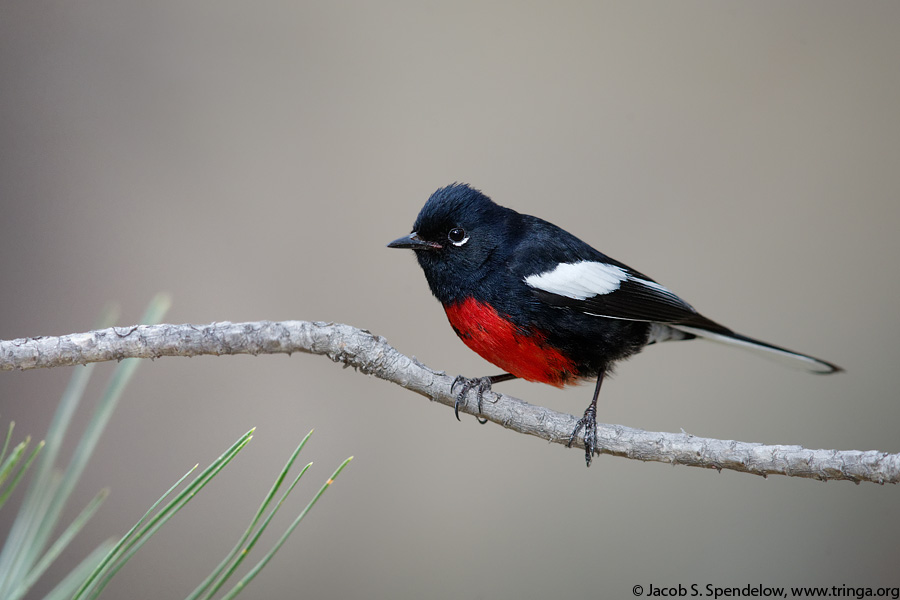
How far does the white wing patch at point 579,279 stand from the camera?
1.61m

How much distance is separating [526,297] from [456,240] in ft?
0.70

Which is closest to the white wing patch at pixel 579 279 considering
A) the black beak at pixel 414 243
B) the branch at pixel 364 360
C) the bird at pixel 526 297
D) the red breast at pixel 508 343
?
the bird at pixel 526 297

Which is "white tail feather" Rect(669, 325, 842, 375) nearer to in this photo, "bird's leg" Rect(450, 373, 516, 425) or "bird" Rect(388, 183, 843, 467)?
"bird" Rect(388, 183, 843, 467)

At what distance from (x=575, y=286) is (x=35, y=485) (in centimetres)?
114

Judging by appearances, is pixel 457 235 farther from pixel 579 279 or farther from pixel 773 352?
pixel 773 352

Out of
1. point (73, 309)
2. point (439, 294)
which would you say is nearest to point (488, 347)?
point (439, 294)

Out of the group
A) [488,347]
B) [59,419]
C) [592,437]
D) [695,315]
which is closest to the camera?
[59,419]

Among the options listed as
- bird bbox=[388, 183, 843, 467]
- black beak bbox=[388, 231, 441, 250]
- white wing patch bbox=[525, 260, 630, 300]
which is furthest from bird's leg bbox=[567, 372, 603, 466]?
black beak bbox=[388, 231, 441, 250]

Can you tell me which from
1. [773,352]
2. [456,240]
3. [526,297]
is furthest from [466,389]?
[773,352]

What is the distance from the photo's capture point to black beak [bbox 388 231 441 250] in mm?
1599

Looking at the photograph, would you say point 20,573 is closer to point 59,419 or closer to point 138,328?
point 59,419

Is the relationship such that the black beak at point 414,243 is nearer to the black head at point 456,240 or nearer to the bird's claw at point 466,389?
the black head at point 456,240

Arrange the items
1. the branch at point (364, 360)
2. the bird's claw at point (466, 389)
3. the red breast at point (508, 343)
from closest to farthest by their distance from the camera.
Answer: the branch at point (364, 360)
the bird's claw at point (466, 389)
the red breast at point (508, 343)

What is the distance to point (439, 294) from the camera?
169 cm
